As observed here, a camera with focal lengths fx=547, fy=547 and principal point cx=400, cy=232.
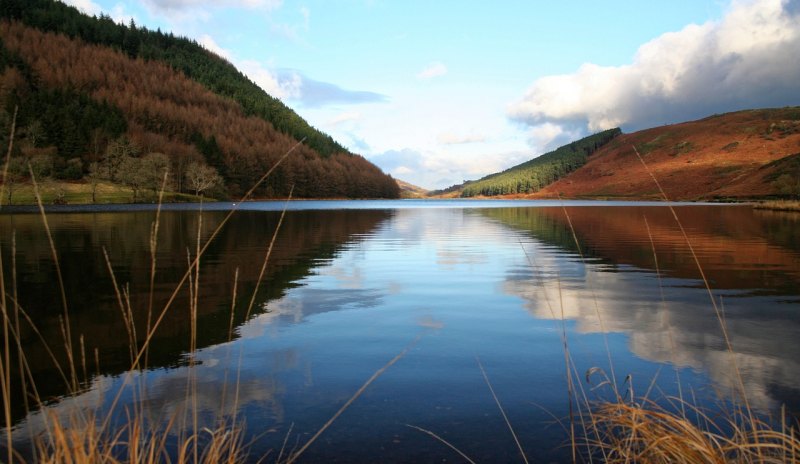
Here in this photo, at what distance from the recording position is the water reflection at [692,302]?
8211 millimetres

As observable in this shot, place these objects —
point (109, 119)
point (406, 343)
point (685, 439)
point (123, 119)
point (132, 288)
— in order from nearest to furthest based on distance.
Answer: point (685, 439) < point (406, 343) < point (132, 288) < point (109, 119) < point (123, 119)

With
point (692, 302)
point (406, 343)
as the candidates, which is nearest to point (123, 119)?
point (406, 343)

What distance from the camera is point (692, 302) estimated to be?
13.5 metres

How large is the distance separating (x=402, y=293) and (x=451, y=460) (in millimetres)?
9650

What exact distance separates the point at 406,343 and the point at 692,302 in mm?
8146

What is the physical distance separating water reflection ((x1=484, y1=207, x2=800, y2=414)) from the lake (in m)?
0.06

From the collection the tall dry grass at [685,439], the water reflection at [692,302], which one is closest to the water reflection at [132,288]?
the tall dry grass at [685,439]

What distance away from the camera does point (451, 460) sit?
5121mm

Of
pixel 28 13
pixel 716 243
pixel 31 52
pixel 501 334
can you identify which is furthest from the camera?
pixel 28 13

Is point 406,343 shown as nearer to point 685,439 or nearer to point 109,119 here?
point 685,439

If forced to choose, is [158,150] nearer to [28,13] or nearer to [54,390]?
[28,13]

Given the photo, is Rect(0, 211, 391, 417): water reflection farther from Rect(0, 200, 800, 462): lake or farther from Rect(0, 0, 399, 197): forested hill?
Rect(0, 0, 399, 197): forested hill

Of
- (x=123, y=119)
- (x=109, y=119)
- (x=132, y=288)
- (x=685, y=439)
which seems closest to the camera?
(x=685, y=439)

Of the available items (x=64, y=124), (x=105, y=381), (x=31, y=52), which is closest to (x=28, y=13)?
(x=31, y=52)
